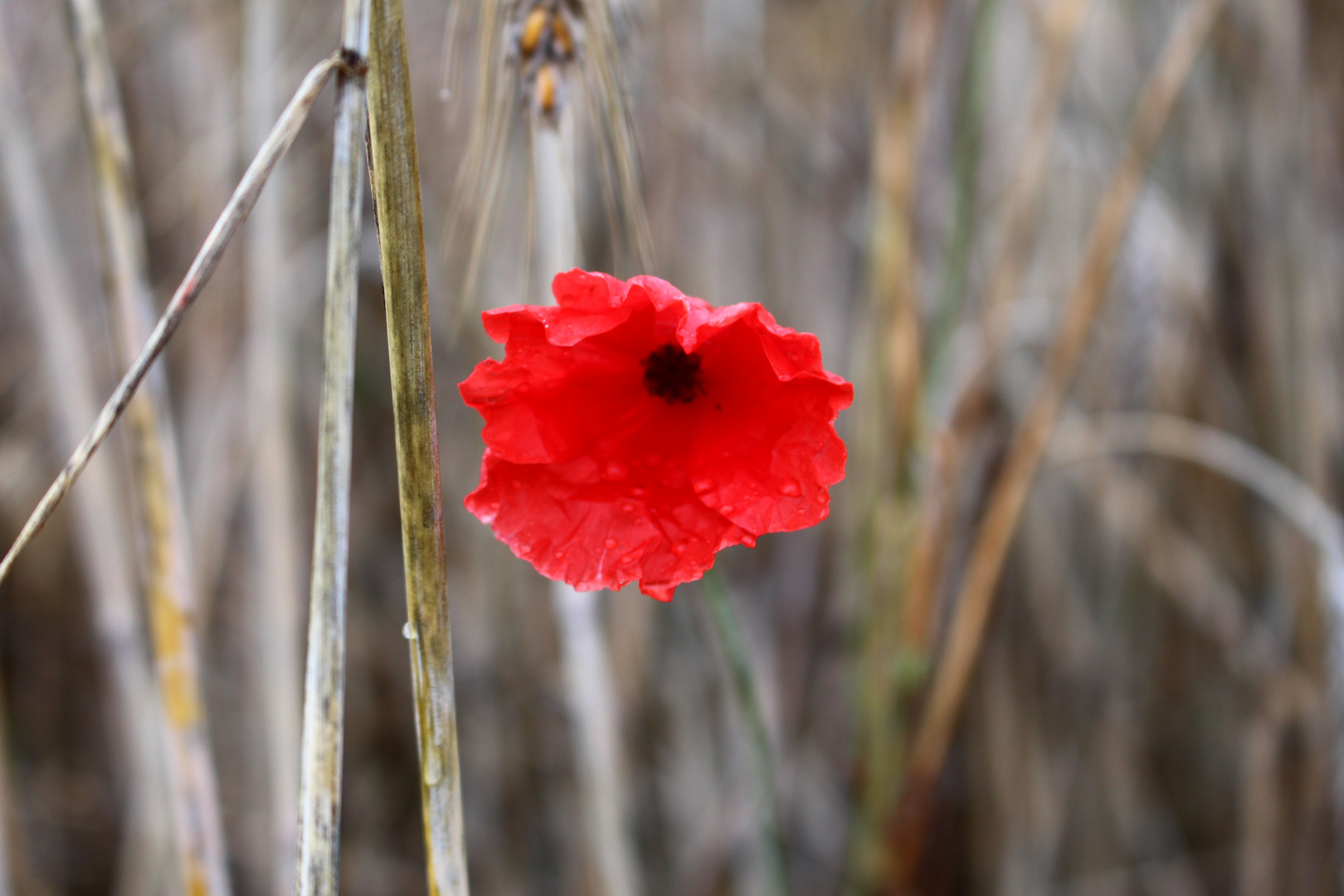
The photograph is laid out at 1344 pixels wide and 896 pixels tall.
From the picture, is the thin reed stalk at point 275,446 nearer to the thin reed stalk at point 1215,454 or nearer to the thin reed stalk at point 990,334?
the thin reed stalk at point 990,334

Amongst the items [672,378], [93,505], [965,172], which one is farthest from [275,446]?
[965,172]

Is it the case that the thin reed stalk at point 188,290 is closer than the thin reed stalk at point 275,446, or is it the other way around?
the thin reed stalk at point 188,290

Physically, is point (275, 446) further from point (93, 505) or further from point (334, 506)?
point (334, 506)

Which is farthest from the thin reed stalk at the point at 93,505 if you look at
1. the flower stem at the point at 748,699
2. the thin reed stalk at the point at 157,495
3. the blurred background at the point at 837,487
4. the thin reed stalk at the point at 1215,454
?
the thin reed stalk at the point at 1215,454

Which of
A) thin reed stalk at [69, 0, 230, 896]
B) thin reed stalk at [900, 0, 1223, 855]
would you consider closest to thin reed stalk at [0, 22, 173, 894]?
thin reed stalk at [69, 0, 230, 896]

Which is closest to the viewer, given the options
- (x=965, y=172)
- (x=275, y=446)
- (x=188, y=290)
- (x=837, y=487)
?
(x=188, y=290)
